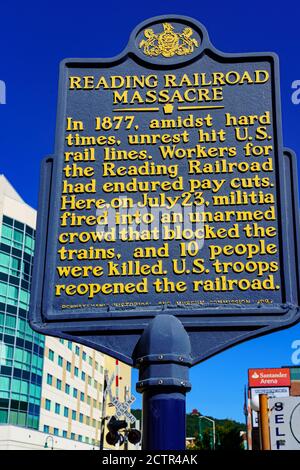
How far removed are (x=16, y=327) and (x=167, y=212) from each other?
49168mm

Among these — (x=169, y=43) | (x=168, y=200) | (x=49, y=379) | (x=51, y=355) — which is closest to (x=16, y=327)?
(x=51, y=355)

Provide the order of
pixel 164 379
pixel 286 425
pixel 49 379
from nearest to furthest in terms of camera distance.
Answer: pixel 164 379, pixel 286 425, pixel 49 379

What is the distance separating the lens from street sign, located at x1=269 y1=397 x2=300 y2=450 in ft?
26.0

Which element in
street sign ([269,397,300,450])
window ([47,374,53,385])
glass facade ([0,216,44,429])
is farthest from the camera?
window ([47,374,53,385])

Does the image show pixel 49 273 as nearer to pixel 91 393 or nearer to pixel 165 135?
pixel 165 135

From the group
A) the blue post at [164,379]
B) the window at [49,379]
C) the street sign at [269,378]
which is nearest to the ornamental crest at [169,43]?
the blue post at [164,379]

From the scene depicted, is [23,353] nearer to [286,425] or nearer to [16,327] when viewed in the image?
[16,327]

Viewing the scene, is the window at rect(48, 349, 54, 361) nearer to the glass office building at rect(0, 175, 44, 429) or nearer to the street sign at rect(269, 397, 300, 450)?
the glass office building at rect(0, 175, 44, 429)

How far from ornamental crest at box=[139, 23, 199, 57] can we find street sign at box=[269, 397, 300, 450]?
498 cm

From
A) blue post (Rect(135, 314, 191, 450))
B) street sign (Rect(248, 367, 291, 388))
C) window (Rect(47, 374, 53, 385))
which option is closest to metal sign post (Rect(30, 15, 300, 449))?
blue post (Rect(135, 314, 191, 450))

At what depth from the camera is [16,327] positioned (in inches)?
2128

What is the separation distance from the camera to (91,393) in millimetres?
77500

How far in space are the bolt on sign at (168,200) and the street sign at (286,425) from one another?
6.45ft
